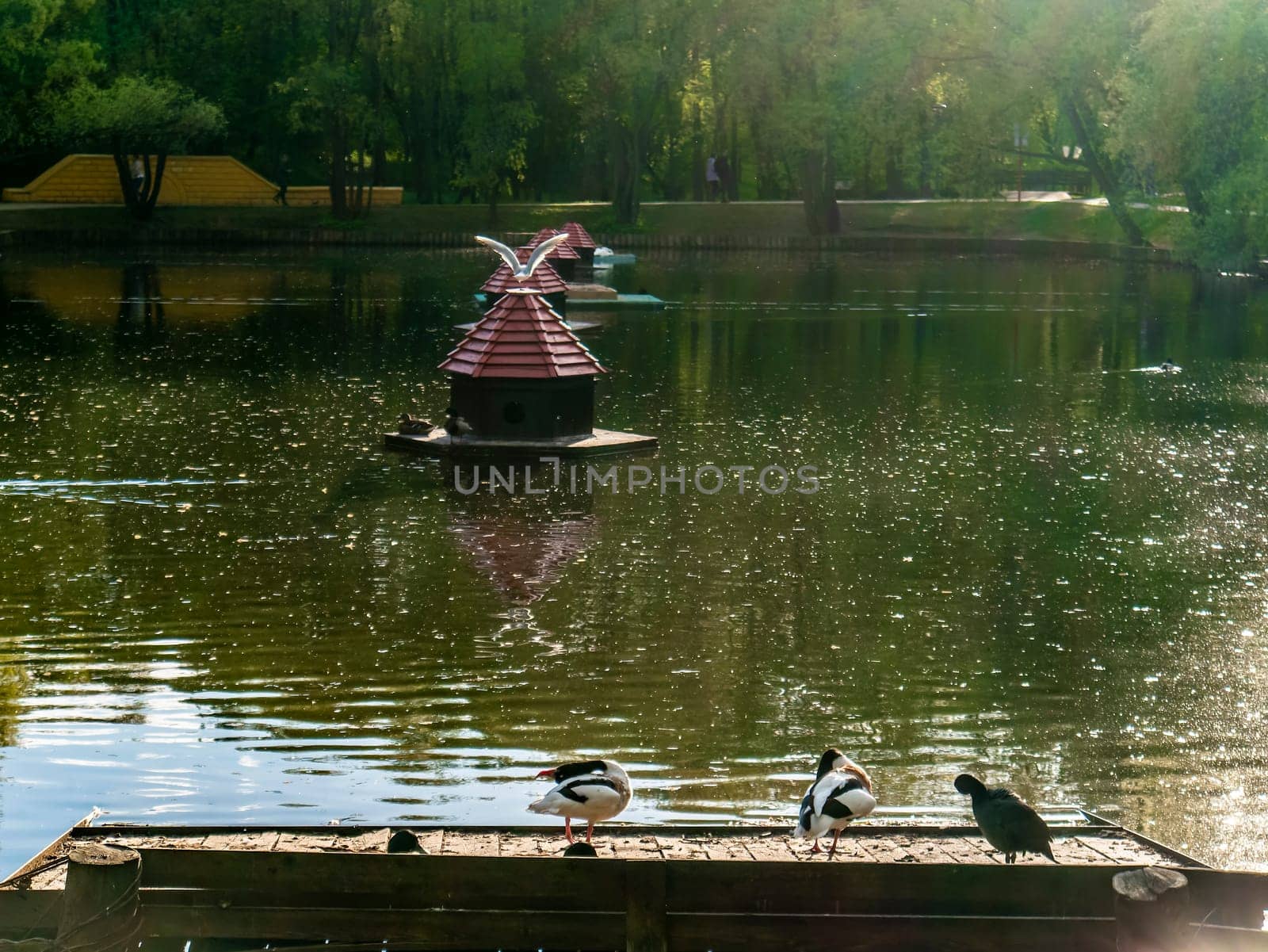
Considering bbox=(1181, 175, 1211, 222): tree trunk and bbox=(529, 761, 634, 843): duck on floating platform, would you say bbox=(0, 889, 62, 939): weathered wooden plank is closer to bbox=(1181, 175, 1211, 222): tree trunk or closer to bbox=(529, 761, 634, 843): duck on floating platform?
bbox=(529, 761, 634, 843): duck on floating platform

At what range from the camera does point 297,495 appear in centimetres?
2280

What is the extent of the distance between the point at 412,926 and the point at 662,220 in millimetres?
78659

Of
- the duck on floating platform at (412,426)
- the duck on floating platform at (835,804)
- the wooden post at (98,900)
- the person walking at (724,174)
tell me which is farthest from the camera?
the person walking at (724,174)

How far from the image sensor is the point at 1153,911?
27.5 feet

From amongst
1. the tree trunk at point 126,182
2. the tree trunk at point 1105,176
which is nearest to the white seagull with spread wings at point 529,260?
the tree trunk at point 1105,176

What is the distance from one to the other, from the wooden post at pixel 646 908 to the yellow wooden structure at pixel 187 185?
83778mm

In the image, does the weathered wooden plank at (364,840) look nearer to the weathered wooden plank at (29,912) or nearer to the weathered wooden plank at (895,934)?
the weathered wooden plank at (29,912)

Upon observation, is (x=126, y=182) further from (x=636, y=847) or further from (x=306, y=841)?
(x=636, y=847)

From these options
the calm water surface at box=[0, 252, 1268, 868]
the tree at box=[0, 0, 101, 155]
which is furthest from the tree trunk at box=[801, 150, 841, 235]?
the calm water surface at box=[0, 252, 1268, 868]

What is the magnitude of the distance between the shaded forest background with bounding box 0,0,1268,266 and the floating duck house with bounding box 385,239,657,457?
45.6 metres

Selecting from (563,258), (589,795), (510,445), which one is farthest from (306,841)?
(563,258)

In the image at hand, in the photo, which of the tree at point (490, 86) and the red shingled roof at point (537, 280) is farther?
the tree at point (490, 86)

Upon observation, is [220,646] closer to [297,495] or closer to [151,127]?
[297,495]

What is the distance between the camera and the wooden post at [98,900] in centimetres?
834
